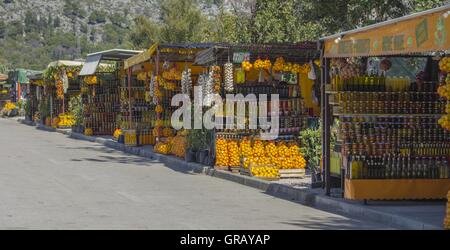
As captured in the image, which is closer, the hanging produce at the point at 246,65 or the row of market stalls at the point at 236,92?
the row of market stalls at the point at 236,92

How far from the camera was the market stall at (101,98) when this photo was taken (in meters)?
36.7

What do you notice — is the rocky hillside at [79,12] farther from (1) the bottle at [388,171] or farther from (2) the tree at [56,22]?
(1) the bottle at [388,171]

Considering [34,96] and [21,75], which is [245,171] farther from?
[21,75]

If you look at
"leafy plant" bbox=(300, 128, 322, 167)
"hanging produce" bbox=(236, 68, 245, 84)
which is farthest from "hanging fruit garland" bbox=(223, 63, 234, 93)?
"leafy plant" bbox=(300, 128, 322, 167)

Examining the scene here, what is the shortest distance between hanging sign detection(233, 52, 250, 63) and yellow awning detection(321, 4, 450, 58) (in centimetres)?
553

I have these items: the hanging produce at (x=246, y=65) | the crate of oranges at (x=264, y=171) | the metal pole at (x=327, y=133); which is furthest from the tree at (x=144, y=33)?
the metal pole at (x=327, y=133)

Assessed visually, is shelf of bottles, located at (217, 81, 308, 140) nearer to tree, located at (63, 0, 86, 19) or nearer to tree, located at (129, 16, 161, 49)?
tree, located at (129, 16, 161, 49)

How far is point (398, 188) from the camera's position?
14.6 meters

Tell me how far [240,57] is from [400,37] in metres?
8.55

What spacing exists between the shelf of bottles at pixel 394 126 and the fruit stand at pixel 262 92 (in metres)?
5.29

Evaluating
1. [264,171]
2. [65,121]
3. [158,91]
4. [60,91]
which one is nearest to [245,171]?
[264,171]

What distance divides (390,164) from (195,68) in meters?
14.2
